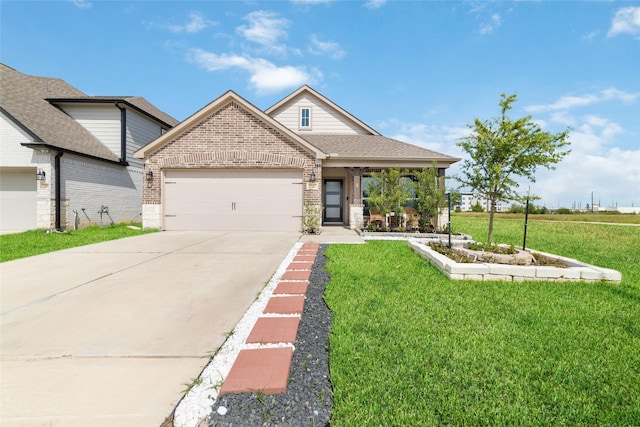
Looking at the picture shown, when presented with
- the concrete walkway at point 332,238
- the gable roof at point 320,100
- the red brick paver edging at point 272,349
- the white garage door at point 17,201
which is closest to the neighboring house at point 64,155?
the white garage door at point 17,201

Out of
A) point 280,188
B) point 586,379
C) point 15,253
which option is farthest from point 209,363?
point 280,188

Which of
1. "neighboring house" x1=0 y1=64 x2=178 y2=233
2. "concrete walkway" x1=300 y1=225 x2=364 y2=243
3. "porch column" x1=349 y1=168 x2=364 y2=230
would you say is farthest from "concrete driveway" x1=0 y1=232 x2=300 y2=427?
"porch column" x1=349 y1=168 x2=364 y2=230

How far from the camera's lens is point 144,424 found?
172 cm

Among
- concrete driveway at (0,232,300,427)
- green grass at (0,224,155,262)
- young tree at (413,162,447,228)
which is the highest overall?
young tree at (413,162,447,228)

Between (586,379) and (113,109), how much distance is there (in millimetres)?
18085

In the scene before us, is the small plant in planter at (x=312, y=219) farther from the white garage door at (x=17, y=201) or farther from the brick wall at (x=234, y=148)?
the white garage door at (x=17, y=201)

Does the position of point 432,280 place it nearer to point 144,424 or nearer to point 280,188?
point 144,424

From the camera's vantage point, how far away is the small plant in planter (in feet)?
36.1

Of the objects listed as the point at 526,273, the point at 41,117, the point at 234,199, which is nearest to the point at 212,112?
the point at 234,199

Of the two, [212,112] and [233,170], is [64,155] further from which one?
[233,170]

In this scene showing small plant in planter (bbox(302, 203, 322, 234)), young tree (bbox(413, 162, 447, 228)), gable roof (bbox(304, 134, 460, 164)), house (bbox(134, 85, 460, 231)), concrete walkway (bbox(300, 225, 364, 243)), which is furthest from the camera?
gable roof (bbox(304, 134, 460, 164))

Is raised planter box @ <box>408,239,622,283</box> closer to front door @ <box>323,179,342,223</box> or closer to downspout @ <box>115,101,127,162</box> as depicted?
front door @ <box>323,179,342,223</box>

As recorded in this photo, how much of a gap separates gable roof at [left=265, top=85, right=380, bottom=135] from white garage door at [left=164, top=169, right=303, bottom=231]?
18.4ft

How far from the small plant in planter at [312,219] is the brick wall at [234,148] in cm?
33
